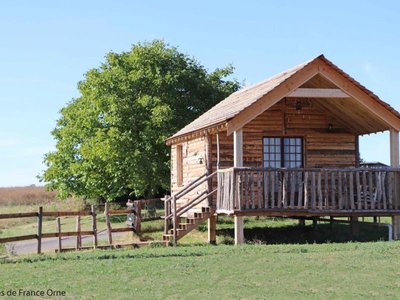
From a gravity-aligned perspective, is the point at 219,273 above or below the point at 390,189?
Result: below

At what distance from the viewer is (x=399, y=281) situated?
46.0 ft

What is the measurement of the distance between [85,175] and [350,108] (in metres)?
20.6

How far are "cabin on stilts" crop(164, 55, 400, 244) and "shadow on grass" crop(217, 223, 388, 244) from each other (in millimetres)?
2005

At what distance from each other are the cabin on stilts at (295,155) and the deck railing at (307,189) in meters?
0.03

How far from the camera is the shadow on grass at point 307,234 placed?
25266mm

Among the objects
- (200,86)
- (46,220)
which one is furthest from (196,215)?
(46,220)

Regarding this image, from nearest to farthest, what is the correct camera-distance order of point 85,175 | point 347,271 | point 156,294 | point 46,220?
point 156,294
point 347,271
point 85,175
point 46,220

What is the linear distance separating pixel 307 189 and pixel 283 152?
3754 mm

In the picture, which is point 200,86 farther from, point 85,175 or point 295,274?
point 295,274

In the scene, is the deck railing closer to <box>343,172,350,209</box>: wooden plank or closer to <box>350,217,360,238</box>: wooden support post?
<box>343,172,350,209</box>: wooden plank

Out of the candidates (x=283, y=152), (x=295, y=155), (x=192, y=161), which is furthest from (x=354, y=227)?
(x=192, y=161)

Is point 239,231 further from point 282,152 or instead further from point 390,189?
point 390,189

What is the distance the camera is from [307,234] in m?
27.2

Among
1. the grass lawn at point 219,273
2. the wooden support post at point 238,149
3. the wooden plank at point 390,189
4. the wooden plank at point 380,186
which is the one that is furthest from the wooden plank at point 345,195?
the wooden support post at point 238,149
